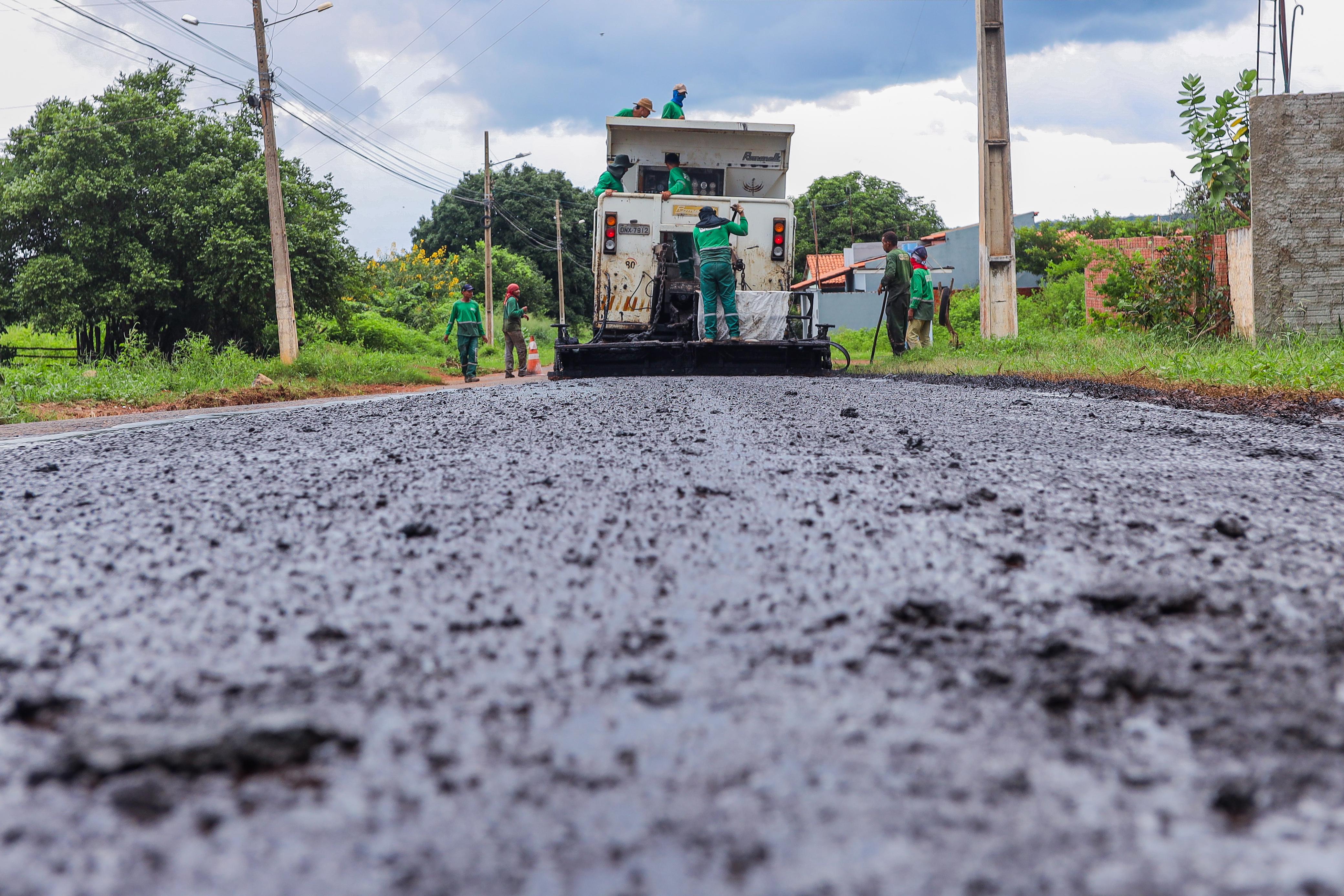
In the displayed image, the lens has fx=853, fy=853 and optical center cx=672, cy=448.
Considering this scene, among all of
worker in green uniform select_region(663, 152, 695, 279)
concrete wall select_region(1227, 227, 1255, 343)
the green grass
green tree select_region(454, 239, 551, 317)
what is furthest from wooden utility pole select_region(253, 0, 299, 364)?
green tree select_region(454, 239, 551, 317)

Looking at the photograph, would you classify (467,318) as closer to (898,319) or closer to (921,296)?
(898,319)

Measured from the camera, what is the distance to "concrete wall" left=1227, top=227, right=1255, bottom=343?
9.35 metres

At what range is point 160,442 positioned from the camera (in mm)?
4426

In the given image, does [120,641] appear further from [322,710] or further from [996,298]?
[996,298]

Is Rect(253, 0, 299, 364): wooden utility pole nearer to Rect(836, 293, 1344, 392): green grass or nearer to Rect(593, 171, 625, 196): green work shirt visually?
Rect(593, 171, 625, 196): green work shirt

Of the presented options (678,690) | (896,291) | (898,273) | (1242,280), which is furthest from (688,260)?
(678,690)

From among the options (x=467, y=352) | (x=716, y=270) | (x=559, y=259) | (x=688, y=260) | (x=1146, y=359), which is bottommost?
(x=1146, y=359)

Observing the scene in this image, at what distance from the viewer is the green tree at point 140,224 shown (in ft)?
52.9

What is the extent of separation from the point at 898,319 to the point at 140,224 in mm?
14404

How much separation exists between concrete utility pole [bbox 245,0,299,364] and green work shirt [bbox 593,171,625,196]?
22.4ft

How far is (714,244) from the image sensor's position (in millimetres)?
9938

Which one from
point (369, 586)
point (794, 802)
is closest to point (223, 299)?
point (369, 586)

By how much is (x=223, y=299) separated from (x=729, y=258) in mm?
11556

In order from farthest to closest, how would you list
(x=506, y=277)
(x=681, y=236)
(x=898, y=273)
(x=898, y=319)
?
(x=506, y=277)
(x=898, y=319)
(x=898, y=273)
(x=681, y=236)
